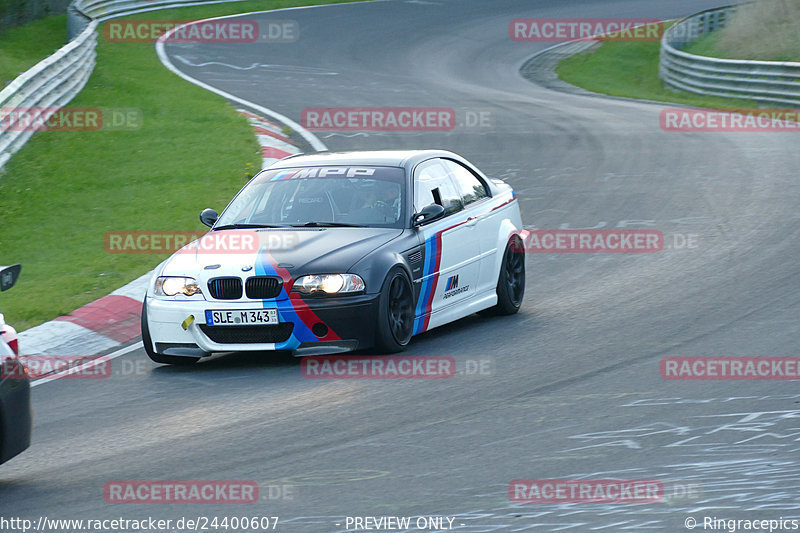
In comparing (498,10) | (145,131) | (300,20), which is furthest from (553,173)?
(498,10)

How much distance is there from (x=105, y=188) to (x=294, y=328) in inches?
321

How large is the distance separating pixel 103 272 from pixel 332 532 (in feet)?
23.9

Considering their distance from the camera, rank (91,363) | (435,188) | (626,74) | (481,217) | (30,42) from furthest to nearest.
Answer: (30,42), (626,74), (481,217), (435,188), (91,363)

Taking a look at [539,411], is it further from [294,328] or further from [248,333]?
[248,333]

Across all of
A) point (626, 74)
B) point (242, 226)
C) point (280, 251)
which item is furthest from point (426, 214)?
point (626, 74)

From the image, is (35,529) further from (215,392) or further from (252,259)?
(252,259)

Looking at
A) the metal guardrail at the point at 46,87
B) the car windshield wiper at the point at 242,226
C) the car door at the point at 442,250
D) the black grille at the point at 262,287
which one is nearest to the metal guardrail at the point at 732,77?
the metal guardrail at the point at 46,87

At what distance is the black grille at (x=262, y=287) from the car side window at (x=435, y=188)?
59.8 inches

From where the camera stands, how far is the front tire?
8531 mm

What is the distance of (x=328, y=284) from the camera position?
848 centimetres

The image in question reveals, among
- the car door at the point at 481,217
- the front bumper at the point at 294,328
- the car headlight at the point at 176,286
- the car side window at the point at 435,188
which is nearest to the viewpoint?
the front bumper at the point at 294,328

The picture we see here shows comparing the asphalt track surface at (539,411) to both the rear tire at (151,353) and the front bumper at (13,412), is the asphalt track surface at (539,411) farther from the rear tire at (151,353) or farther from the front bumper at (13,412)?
the front bumper at (13,412)

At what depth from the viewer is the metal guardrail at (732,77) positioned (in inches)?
985

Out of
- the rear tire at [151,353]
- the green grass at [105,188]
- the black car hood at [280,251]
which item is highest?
the black car hood at [280,251]
